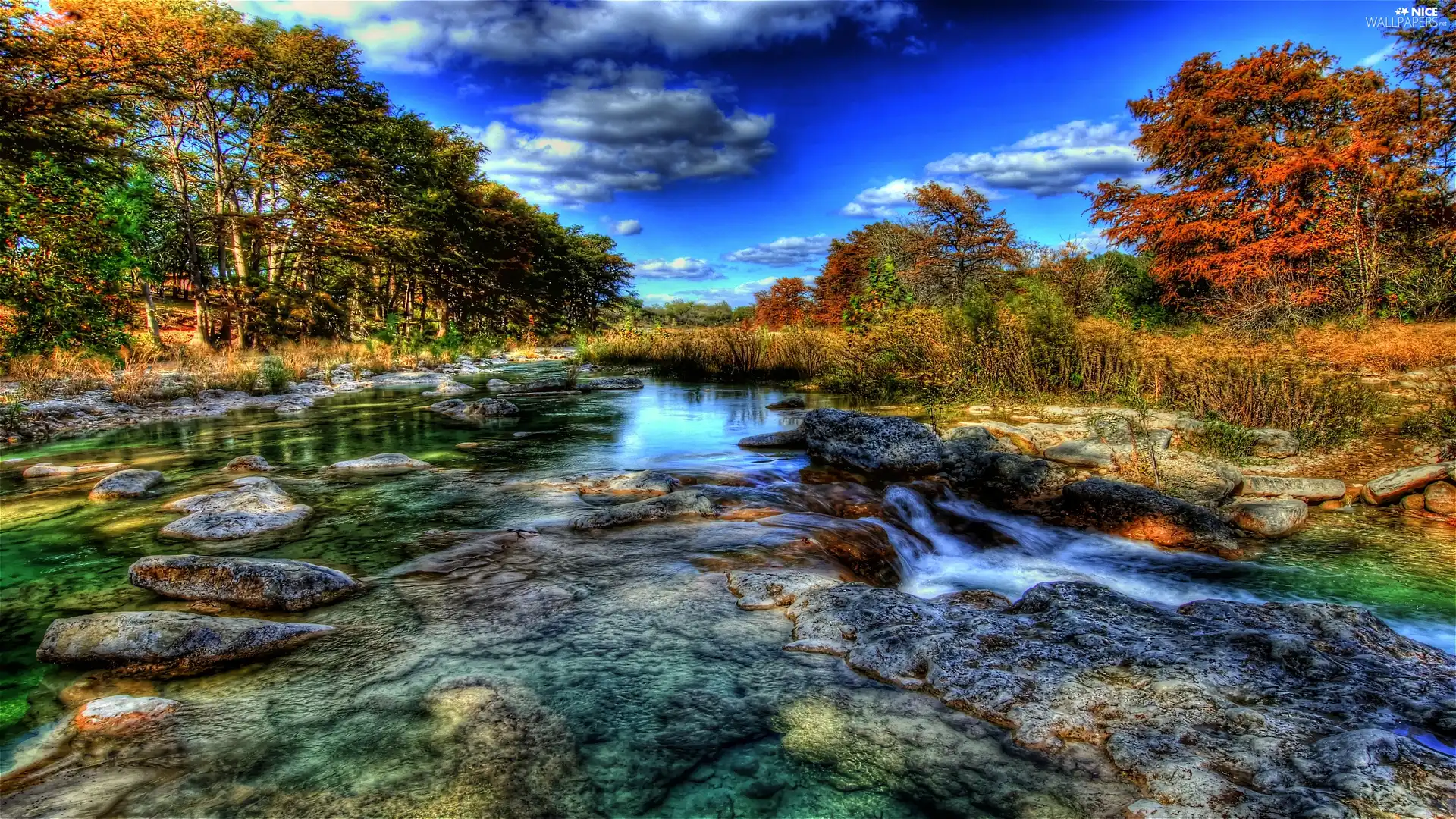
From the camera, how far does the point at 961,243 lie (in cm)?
2720

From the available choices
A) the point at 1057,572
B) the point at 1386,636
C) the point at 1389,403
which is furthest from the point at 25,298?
the point at 1389,403

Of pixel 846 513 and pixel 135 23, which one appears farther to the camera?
pixel 135 23

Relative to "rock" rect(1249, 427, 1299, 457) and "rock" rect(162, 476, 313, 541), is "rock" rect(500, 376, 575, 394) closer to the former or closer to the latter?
"rock" rect(162, 476, 313, 541)

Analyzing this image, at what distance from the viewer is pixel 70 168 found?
12688 mm

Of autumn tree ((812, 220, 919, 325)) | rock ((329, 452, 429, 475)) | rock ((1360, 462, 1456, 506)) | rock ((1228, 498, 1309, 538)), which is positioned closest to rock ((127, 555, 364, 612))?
rock ((329, 452, 429, 475))

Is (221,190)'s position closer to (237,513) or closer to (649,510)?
(237,513)

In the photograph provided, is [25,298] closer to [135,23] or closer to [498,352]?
[135,23]

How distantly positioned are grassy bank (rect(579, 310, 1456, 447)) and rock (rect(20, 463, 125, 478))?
11233 millimetres

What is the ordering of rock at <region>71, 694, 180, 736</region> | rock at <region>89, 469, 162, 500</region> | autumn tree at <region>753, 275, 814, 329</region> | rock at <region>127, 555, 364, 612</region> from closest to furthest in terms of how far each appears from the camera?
rock at <region>71, 694, 180, 736</region>
rock at <region>127, 555, 364, 612</region>
rock at <region>89, 469, 162, 500</region>
autumn tree at <region>753, 275, 814, 329</region>

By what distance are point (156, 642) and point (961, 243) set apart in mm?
28751

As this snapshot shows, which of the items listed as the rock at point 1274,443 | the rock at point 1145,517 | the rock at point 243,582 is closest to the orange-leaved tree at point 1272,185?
the rock at point 1274,443

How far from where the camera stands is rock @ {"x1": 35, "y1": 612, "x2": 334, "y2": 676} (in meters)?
2.83

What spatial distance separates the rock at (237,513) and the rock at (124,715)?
8.50 feet

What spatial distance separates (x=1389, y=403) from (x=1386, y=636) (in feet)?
23.3
